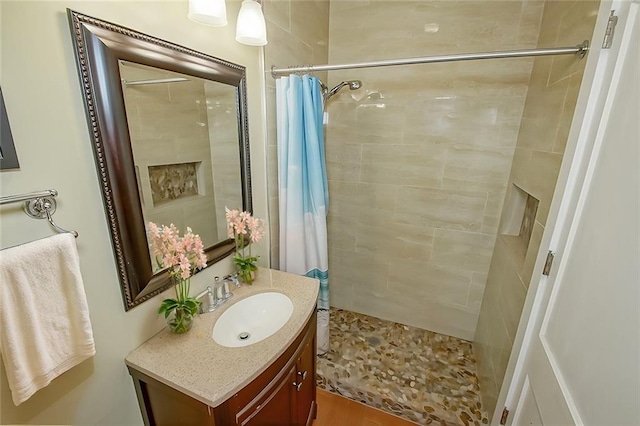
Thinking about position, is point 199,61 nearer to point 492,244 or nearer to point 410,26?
point 410,26

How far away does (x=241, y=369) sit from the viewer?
2.97ft

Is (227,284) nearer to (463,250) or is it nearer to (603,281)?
(603,281)

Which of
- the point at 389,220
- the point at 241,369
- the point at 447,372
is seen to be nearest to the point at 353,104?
the point at 389,220

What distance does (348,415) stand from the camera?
1.72 metres

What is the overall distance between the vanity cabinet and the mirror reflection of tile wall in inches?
23.5

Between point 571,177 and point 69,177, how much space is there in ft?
5.19

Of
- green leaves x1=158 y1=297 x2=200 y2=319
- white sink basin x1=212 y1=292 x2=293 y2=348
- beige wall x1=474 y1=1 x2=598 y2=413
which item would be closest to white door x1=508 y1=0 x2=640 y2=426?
beige wall x1=474 y1=1 x2=598 y2=413

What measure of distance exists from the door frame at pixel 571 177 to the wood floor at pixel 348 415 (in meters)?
0.78

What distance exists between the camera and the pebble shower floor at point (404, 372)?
1695mm

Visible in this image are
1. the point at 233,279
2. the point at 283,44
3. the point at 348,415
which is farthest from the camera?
the point at 348,415

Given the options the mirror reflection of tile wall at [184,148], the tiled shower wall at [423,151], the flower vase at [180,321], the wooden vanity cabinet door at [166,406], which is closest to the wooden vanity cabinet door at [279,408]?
the wooden vanity cabinet door at [166,406]

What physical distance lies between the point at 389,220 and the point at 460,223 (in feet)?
1.70

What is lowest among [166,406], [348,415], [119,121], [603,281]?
[348,415]

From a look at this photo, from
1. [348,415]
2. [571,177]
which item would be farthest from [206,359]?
[571,177]
